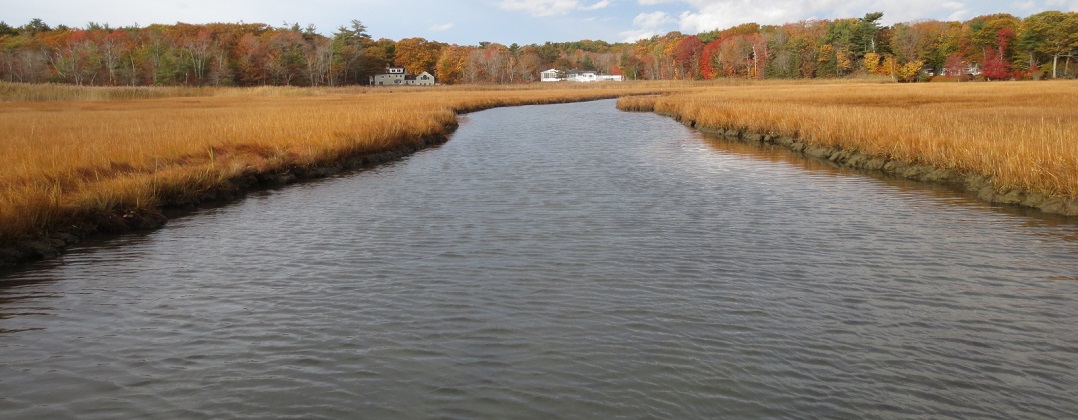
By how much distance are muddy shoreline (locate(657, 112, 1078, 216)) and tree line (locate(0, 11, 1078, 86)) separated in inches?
3424

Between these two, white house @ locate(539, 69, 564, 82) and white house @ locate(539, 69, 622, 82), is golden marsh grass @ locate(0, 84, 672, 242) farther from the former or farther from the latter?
white house @ locate(539, 69, 564, 82)

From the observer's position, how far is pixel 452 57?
16000cm

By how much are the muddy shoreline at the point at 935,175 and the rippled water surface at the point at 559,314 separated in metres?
0.72

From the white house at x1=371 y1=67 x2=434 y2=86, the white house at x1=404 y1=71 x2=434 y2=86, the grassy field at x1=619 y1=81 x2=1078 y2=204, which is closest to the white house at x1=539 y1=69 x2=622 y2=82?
the white house at x1=404 y1=71 x2=434 y2=86

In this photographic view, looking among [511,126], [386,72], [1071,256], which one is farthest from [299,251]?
[386,72]

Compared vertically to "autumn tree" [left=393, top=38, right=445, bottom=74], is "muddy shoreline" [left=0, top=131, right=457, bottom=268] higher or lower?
lower

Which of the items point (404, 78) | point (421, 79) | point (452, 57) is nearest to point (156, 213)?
point (404, 78)

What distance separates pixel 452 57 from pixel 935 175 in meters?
148

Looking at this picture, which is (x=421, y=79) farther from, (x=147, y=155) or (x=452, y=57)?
(x=147, y=155)

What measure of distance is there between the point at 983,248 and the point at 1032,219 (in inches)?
124

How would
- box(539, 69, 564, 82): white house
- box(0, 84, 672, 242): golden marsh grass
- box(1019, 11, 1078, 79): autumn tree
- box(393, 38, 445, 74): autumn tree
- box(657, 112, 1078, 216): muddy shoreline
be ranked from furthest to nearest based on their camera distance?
box(539, 69, 564, 82): white house → box(393, 38, 445, 74): autumn tree → box(1019, 11, 1078, 79): autumn tree → box(657, 112, 1078, 216): muddy shoreline → box(0, 84, 672, 242): golden marsh grass

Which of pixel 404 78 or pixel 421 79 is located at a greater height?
pixel 404 78

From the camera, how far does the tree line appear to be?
9881 cm

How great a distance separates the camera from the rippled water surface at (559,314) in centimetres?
618
